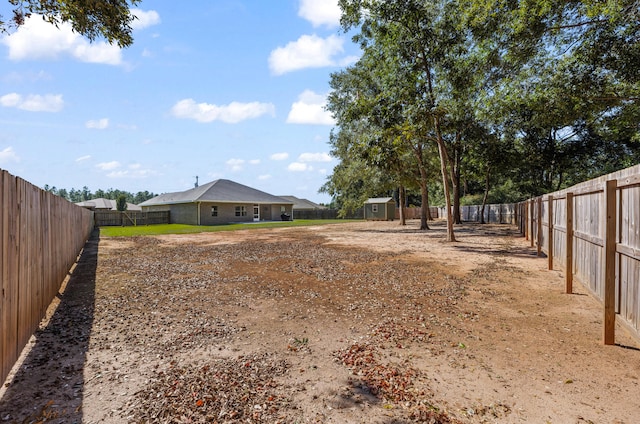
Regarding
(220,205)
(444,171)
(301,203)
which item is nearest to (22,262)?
(444,171)

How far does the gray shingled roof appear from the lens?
30.9 metres

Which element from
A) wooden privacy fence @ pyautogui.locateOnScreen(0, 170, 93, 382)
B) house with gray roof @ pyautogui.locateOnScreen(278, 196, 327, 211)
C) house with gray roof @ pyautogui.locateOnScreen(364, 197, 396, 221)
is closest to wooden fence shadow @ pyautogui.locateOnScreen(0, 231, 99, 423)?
wooden privacy fence @ pyautogui.locateOnScreen(0, 170, 93, 382)

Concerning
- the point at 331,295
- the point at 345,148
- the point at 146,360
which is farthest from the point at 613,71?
the point at 345,148

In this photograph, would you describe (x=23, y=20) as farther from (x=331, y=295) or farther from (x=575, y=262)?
(x=575, y=262)

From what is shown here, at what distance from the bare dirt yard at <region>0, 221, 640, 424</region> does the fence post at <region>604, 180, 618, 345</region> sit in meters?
0.23

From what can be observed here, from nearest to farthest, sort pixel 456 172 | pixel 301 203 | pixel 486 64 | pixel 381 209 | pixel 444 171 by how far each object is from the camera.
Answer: pixel 486 64, pixel 444 171, pixel 456 172, pixel 381 209, pixel 301 203

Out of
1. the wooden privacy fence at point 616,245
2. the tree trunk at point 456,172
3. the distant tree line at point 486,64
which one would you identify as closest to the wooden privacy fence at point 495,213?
the tree trunk at point 456,172

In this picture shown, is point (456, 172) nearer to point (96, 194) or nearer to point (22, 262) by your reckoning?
point (22, 262)

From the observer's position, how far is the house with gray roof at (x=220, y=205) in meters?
30.3

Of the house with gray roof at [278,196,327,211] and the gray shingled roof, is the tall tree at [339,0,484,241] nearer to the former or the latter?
the gray shingled roof

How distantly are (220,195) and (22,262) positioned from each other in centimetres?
2932

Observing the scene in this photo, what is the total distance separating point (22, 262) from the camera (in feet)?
11.5

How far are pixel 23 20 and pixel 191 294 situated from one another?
486 cm

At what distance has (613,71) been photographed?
11133 millimetres
